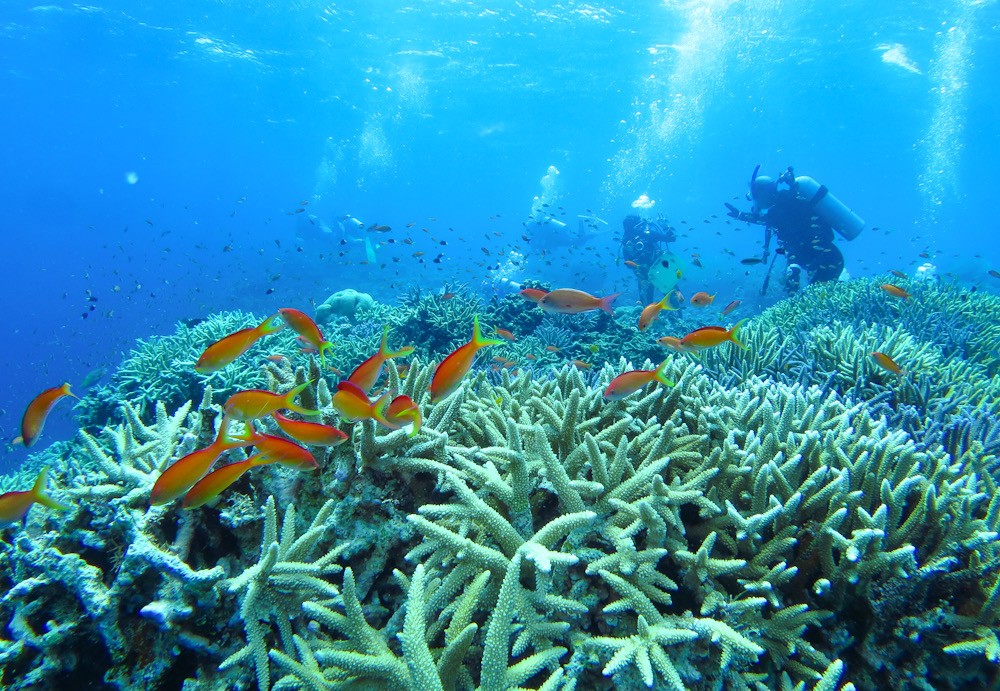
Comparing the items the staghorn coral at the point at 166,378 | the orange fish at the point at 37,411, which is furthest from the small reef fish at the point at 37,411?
the staghorn coral at the point at 166,378

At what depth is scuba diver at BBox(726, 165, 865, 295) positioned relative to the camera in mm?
13414

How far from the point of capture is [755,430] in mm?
2824

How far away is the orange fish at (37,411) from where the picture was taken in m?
2.83

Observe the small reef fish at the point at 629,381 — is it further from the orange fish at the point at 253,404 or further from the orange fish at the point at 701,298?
the orange fish at the point at 701,298

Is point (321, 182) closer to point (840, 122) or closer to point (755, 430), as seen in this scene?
point (840, 122)

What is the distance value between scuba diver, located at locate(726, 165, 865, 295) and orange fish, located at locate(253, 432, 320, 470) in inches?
588

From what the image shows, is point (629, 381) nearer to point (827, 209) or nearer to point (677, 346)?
point (677, 346)

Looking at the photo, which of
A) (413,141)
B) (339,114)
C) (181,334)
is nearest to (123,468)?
(181,334)

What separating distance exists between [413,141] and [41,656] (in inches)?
3324

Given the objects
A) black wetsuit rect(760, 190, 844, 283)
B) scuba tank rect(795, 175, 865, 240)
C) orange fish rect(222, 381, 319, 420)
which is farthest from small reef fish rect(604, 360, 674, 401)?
scuba tank rect(795, 175, 865, 240)

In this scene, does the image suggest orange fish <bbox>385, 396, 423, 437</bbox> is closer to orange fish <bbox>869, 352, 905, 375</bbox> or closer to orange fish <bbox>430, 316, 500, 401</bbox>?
orange fish <bbox>430, 316, 500, 401</bbox>

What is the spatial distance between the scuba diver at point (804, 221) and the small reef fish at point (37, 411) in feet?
51.6

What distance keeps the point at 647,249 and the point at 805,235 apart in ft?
17.2

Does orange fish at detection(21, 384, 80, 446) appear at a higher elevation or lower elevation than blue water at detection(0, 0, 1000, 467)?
lower
